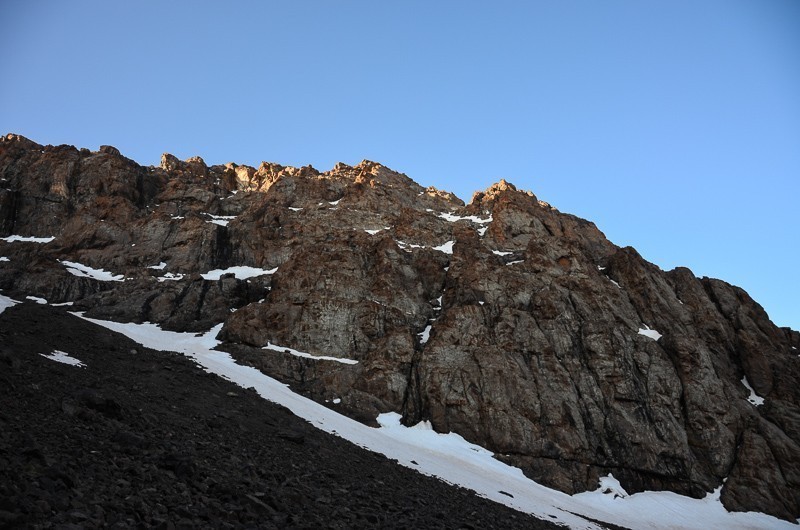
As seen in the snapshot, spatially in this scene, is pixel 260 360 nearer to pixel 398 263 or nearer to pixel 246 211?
pixel 398 263

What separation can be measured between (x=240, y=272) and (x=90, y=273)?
18.9 meters

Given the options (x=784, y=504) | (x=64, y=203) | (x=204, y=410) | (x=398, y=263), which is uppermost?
(x=398, y=263)

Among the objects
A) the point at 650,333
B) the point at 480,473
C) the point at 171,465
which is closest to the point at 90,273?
the point at 480,473

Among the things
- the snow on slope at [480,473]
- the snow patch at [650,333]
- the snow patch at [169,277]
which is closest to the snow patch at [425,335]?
the snow on slope at [480,473]

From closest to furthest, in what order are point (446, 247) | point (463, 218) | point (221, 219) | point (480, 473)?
point (480, 473) → point (446, 247) → point (221, 219) → point (463, 218)

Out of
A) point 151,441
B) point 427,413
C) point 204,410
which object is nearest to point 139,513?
point 151,441

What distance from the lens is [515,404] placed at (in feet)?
150

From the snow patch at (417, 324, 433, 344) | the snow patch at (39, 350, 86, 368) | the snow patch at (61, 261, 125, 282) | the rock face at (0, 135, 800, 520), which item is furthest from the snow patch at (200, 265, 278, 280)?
the snow patch at (39, 350, 86, 368)

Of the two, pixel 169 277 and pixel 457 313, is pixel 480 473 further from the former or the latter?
pixel 169 277

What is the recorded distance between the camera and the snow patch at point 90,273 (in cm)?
6209

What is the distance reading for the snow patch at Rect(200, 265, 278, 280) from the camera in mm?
64750

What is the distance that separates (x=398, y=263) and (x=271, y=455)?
4523 cm

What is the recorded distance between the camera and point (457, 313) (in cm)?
5341

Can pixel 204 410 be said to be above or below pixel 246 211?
below
